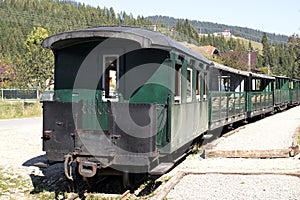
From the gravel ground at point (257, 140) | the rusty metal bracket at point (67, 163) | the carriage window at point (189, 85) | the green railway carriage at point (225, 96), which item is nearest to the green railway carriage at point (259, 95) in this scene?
the green railway carriage at point (225, 96)

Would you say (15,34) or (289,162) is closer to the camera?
(289,162)

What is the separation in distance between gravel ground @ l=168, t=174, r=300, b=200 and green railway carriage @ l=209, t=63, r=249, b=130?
4541 mm

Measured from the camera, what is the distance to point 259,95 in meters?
24.5

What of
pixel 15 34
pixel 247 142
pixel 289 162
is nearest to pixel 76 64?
pixel 289 162

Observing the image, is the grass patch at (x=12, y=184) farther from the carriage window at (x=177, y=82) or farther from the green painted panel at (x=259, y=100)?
the green painted panel at (x=259, y=100)

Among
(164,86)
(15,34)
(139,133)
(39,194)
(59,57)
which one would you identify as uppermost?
(15,34)

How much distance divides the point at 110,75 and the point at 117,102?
1151 millimetres

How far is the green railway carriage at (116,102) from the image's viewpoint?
7457 millimetres

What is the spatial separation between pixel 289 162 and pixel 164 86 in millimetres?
4925

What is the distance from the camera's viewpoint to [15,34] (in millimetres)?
87500

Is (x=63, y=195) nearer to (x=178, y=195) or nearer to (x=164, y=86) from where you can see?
(x=178, y=195)

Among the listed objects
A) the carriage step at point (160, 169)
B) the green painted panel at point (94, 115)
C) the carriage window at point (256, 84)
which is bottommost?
the carriage step at point (160, 169)

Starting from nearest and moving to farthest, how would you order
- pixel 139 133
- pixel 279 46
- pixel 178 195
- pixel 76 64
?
pixel 139 133 < pixel 178 195 < pixel 76 64 < pixel 279 46

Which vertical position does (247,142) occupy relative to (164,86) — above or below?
below
